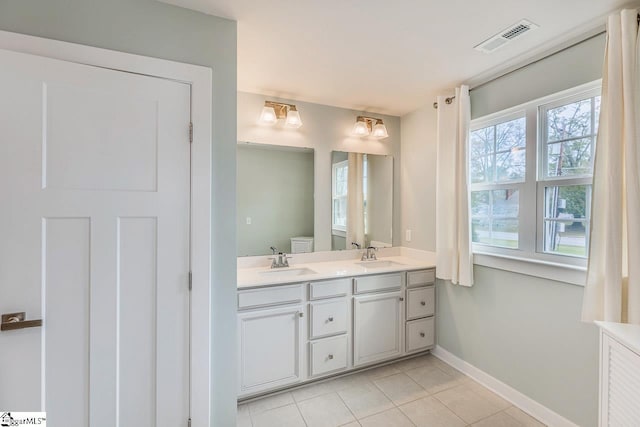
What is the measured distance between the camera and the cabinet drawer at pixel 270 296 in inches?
78.5

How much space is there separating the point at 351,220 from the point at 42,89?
7.86ft

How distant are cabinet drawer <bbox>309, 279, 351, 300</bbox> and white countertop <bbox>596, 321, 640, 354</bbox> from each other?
4.97 ft

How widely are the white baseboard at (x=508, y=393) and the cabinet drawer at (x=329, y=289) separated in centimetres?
124

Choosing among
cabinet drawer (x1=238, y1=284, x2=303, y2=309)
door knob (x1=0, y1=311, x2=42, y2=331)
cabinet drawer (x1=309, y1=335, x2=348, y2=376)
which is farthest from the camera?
cabinet drawer (x1=309, y1=335, x2=348, y2=376)

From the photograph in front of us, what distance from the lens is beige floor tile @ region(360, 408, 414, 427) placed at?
6.10 feet

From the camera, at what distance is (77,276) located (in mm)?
1303

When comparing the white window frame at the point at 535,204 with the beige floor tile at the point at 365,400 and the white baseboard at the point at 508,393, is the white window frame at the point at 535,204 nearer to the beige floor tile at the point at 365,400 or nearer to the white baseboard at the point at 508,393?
the white baseboard at the point at 508,393

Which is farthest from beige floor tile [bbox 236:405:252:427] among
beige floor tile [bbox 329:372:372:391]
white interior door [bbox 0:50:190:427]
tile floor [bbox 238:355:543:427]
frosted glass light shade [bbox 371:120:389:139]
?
frosted glass light shade [bbox 371:120:389:139]

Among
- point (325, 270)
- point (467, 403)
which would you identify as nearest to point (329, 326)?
point (325, 270)

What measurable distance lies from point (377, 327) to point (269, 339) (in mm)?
976

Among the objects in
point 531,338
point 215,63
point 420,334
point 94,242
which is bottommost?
point 420,334

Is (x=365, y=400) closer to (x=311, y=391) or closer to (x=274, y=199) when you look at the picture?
(x=311, y=391)

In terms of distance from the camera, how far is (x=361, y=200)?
2988mm

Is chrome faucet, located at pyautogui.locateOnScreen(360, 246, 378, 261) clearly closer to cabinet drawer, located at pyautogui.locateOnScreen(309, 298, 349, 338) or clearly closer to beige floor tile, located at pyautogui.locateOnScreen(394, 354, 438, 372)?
cabinet drawer, located at pyautogui.locateOnScreen(309, 298, 349, 338)
